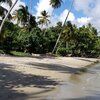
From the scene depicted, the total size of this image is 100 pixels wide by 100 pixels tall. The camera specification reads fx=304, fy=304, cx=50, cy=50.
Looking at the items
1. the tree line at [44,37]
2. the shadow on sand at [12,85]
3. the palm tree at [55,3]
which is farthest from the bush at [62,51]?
the shadow on sand at [12,85]

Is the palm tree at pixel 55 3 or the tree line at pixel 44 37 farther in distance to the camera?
the palm tree at pixel 55 3

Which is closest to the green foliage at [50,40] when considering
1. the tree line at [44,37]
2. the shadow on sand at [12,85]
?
the tree line at [44,37]

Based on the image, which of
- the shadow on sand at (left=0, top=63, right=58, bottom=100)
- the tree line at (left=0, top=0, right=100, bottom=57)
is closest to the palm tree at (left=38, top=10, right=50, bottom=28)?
the tree line at (left=0, top=0, right=100, bottom=57)

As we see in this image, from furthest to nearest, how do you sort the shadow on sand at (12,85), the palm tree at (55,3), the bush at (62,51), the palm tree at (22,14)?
the bush at (62,51)
the palm tree at (55,3)
the palm tree at (22,14)
the shadow on sand at (12,85)

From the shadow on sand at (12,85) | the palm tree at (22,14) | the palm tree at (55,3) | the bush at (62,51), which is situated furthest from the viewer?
the bush at (62,51)

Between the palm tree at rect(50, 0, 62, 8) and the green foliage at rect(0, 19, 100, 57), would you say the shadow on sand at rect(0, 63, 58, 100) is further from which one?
the palm tree at rect(50, 0, 62, 8)

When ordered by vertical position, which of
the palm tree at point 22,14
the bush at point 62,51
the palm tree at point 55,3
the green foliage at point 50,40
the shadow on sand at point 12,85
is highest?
the palm tree at point 55,3

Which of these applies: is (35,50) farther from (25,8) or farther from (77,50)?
(77,50)

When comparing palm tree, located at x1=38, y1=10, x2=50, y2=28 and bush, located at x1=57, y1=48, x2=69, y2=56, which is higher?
palm tree, located at x1=38, y1=10, x2=50, y2=28

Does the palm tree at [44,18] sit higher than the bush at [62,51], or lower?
higher

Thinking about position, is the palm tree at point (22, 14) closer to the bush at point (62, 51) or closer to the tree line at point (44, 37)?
the tree line at point (44, 37)

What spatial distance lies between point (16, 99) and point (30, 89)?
8.70 ft

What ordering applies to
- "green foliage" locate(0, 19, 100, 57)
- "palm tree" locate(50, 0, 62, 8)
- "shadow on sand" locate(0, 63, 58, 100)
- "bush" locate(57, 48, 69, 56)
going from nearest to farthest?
1. "shadow on sand" locate(0, 63, 58, 100)
2. "green foliage" locate(0, 19, 100, 57)
3. "palm tree" locate(50, 0, 62, 8)
4. "bush" locate(57, 48, 69, 56)

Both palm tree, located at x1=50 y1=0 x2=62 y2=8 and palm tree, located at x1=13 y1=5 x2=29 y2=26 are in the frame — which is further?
palm tree, located at x1=50 y1=0 x2=62 y2=8
